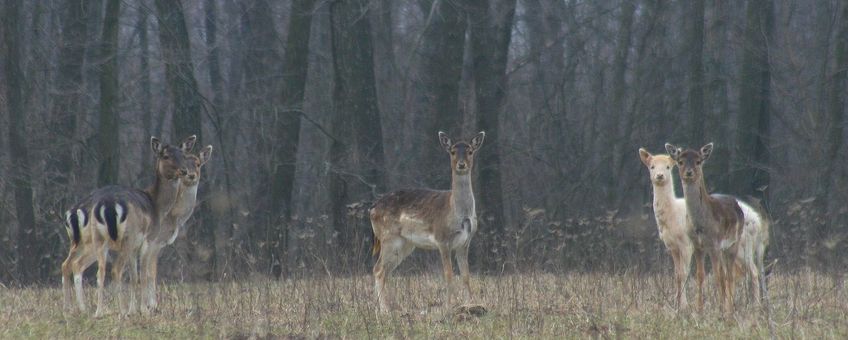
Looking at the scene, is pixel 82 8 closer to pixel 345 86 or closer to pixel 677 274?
pixel 345 86

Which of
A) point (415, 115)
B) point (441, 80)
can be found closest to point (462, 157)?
point (441, 80)

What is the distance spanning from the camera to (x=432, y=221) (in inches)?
500

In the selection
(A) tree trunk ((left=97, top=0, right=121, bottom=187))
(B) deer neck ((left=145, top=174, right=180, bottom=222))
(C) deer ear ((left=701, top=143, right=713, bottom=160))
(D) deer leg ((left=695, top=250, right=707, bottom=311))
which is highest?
(A) tree trunk ((left=97, top=0, right=121, bottom=187))

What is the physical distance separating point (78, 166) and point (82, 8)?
3.72 m

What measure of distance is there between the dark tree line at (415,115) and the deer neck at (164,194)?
104cm

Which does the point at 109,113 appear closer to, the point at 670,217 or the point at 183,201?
the point at 183,201

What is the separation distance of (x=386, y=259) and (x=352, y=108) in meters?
7.15

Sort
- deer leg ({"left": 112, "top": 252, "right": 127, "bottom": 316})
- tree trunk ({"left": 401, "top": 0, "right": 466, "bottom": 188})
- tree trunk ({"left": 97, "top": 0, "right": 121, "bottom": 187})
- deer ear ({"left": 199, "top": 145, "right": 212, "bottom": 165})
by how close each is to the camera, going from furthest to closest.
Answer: tree trunk ({"left": 401, "top": 0, "right": 466, "bottom": 188}) → tree trunk ({"left": 97, "top": 0, "right": 121, "bottom": 187}) → deer ear ({"left": 199, "top": 145, "right": 212, "bottom": 165}) → deer leg ({"left": 112, "top": 252, "right": 127, "bottom": 316})

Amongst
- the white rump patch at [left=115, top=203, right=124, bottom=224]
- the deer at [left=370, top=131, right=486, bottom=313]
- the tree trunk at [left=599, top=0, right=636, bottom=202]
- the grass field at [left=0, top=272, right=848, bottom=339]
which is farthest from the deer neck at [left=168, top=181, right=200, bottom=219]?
the tree trunk at [left=599, top=0, right=636, bottom=202]

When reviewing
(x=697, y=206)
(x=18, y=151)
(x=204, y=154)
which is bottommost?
(x=697, y=206)

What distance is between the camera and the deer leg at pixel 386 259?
12.4 meters

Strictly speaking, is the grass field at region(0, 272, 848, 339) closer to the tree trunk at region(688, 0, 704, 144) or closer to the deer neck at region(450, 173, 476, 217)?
the deer neck at region(450, 173, 476, 217)

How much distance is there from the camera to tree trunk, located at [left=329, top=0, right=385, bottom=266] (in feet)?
64.3

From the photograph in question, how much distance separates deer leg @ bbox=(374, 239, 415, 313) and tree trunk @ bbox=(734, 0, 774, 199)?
977cm
